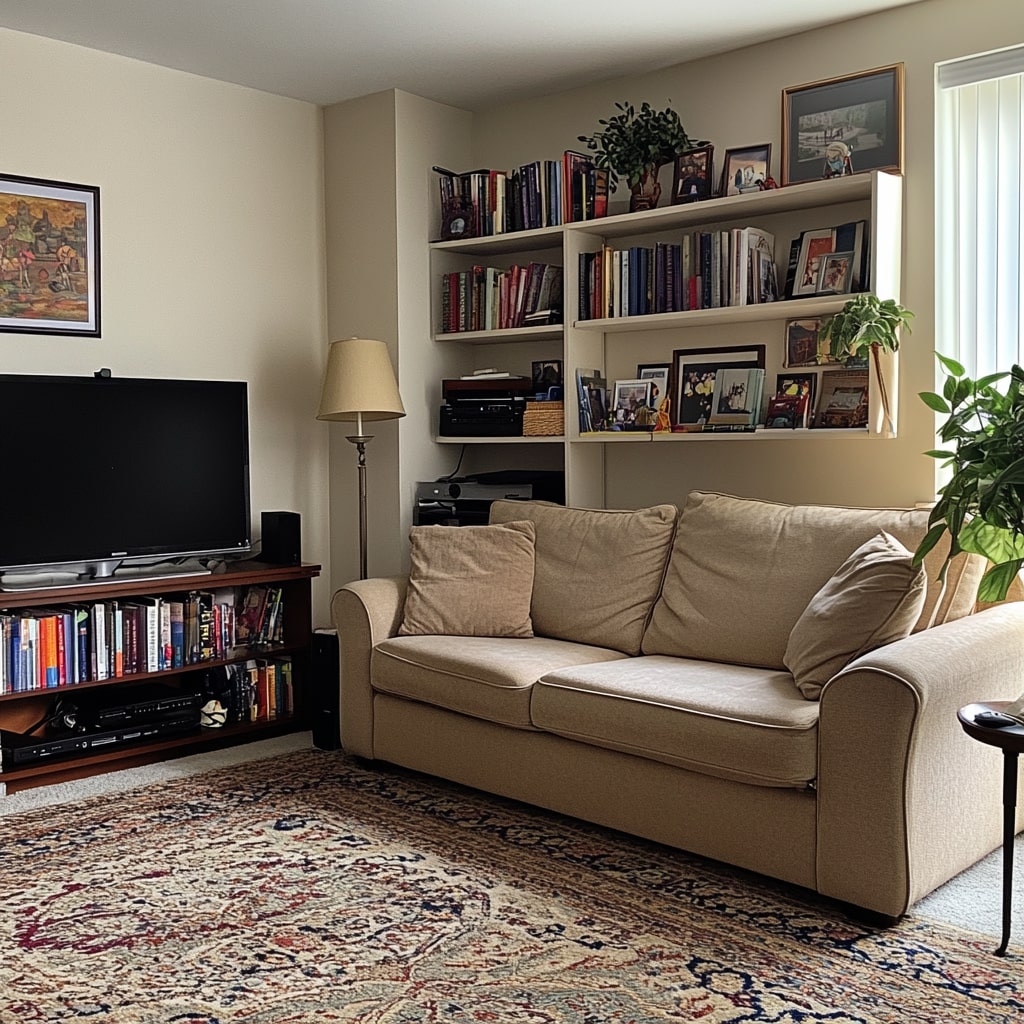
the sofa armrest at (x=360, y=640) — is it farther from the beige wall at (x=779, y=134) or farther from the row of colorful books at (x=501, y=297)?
the row of colorful books at (x=501, y=297)

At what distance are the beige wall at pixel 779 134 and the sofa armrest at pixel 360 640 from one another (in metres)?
1.18

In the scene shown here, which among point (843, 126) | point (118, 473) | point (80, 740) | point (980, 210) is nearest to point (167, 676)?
point (80, 740)

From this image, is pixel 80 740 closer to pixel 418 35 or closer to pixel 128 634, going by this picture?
pixel 128 634

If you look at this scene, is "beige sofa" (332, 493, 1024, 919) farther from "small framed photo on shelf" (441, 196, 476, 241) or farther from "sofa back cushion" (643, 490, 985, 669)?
"small framed photo on shelf" (441, 196, 476, 241)

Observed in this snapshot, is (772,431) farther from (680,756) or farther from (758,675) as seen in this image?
(680,756)

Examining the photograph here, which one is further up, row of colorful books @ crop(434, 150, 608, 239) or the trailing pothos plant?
row of colorful books @ crop(434, 150, 608, 239)

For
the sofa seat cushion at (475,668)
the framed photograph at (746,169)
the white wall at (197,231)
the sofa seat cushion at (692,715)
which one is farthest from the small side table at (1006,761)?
the white wall at (197,231)

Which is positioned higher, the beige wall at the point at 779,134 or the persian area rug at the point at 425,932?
the beige wall at the point at 779,134

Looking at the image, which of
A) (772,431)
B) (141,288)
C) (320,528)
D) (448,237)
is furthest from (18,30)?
(772,431)

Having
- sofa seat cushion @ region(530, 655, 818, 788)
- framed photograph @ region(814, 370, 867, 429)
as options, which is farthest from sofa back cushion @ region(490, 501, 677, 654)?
framed photograph @ region(814, 370, 867, 429)

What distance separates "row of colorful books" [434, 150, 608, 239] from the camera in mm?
4562

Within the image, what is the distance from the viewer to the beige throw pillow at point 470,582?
406cm

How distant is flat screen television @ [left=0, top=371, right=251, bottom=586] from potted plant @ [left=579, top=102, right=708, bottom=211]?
165 cm

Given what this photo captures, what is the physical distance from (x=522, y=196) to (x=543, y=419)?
2.99ft
